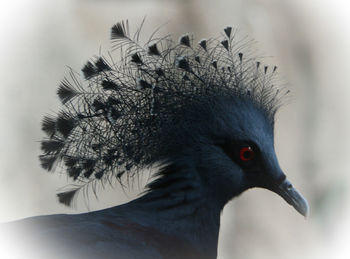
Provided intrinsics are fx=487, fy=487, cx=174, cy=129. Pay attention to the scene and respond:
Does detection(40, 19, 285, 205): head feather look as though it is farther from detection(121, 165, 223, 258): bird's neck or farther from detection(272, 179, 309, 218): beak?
detection(272, 179, 309, 218): beak

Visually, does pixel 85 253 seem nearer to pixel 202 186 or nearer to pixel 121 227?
pixel 121 227

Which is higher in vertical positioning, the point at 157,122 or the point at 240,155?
the point at 157,122

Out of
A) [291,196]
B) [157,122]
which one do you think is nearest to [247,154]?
[291,196]

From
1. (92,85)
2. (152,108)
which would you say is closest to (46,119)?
(92,85)

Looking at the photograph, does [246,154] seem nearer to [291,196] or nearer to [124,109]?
[291,196]

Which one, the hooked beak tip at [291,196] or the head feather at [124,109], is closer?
the head feather at [124,109]

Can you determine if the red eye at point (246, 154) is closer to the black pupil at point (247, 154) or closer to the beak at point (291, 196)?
the black pupil at point (247, 154)

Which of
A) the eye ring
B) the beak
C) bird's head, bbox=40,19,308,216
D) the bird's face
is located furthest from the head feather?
the beak

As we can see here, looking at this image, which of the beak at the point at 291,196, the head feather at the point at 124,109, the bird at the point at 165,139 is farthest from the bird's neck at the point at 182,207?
the beak at the point at 291,196
